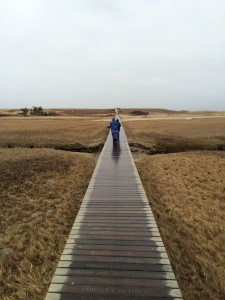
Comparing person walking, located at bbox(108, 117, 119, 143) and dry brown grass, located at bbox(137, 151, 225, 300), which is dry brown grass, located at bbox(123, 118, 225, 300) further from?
person walking, located at bbox(108, 117, 119, 143)

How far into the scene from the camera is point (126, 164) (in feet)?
55.9

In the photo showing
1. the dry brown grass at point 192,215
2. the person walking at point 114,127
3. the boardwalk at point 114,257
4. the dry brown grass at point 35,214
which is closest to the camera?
the boardwalk at point 114,257

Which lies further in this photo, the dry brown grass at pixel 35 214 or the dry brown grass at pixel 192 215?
the dry brown grass at pixel 192 215

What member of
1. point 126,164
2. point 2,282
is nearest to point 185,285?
point 2,282

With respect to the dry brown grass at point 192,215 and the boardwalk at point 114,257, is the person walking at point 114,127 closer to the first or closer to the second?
the dry brown grass at point 192,215

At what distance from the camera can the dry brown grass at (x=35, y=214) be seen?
292 inches

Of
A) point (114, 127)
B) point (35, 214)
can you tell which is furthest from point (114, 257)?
point (114, 127)

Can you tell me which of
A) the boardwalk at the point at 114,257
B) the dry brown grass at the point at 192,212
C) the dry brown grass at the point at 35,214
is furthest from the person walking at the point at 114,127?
the boardwalk at the point at 114,257

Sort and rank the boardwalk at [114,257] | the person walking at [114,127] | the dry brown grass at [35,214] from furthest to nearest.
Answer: the person walking at [114,127] < the dry brown grass at [35,214] < the boardwalk at [114,257]

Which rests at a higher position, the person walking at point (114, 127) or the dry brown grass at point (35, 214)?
the person walking at point (114, 127)

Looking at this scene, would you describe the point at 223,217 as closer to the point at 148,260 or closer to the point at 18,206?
the point at 148,260

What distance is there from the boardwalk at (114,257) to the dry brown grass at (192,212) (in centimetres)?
110

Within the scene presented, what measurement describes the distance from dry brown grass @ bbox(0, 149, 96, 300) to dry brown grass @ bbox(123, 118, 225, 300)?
334cm

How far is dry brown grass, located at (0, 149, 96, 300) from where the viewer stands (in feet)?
24.4
